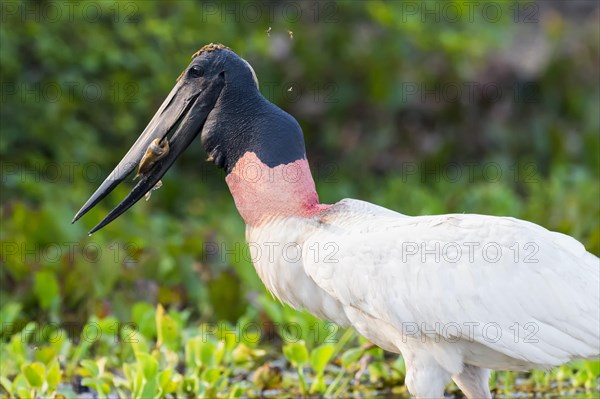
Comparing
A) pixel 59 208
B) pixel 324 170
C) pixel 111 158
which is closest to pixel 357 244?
pixel 59 208

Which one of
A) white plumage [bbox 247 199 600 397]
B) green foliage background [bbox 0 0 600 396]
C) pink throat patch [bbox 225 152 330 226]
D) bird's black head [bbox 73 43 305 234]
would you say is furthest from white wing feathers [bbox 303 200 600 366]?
green foliage background [bbox 0 0 600 396]

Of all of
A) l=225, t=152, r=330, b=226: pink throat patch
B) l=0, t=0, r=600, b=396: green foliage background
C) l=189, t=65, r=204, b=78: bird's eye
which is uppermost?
l=189, t=65, r=204, b=78: bird's eye

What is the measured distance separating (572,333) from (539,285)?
0.70 feet

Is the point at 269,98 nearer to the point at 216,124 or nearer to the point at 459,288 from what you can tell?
the point at 216,124

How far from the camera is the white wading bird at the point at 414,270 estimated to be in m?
4.45

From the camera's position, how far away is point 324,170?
1177 cm

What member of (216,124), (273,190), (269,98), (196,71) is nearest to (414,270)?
(273,190)

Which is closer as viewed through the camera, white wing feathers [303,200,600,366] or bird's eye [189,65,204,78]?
white wing feathers [303,200,600,366]

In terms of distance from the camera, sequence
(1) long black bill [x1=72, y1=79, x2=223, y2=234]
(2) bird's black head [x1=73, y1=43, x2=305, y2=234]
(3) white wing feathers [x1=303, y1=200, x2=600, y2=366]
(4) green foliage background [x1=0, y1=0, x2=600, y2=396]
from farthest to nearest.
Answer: (4) green foliage background [x1=0, y1=0, x2=600, y2=396] < (1) long black bill [x1=72, y1=79, x2=223, y2=234] < (2) bird's black head [x1=73, y1=43, x2=305, y2=234] < (3) white wing feathers [x1=303, y1=200, x2=600, y2=366]

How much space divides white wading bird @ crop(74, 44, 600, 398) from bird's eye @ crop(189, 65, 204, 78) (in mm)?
132

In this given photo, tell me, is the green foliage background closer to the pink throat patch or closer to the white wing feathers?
the pink throat patch

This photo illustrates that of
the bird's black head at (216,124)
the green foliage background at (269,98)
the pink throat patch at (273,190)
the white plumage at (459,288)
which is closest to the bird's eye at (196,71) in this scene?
the bird's black head at (216,124)

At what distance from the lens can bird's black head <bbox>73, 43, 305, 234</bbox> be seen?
495 centimetres

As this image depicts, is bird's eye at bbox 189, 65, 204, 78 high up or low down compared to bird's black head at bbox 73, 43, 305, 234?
up
